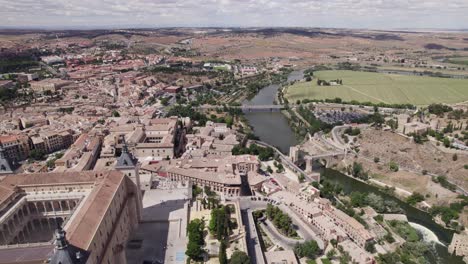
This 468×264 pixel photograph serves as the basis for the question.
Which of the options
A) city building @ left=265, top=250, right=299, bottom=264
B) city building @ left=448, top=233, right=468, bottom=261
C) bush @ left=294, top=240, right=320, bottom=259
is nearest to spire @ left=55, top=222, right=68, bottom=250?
city building @ left=265, top=250, right=299, bottom=264

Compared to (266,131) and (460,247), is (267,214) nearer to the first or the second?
(460,247)

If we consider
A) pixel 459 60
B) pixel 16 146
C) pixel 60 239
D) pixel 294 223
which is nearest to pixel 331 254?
pixel 294 223

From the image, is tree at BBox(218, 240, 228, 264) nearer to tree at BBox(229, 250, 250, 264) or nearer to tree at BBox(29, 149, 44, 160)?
tree at BBox(229, 250, 250, 264)

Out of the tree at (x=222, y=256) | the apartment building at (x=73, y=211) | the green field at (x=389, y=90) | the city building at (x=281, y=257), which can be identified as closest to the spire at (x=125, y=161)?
the apartment building at (x=73, y=211)

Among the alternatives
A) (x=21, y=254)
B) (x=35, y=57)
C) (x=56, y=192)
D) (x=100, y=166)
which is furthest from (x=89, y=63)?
(x=21, y=254)

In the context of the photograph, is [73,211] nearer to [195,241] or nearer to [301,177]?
[195,241]

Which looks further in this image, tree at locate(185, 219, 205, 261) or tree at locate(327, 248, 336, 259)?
tree at locate(327, 248, 336, 259)

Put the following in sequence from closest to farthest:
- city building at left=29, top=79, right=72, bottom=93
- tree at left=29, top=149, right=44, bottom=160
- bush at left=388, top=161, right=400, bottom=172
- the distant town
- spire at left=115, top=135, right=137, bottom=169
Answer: the distant town
spire at left=115, top=135, right=137, bottom=169
bush at left=388, top=161, right=400, bottom=172
tree at left=29, top=149, right=44, bottom=160
city building at left=29, top=79, right=72, bottom=93
